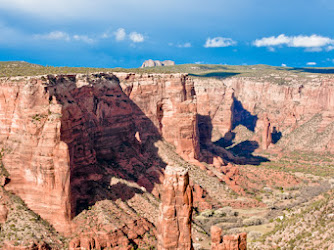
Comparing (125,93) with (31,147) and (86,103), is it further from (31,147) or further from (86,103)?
(31,147)

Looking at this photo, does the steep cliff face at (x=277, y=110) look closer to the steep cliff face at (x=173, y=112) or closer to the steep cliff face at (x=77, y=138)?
the steep cliff face at (x=173, y=112)

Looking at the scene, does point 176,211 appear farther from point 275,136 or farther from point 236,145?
point 275,136

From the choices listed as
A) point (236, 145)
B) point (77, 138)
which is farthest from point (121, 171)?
point (236, 145)

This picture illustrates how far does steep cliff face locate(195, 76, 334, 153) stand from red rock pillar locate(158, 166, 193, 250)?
2906 inches

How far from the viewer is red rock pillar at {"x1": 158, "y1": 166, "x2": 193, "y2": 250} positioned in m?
31.4

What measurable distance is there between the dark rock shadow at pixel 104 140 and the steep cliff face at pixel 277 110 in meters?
37.0

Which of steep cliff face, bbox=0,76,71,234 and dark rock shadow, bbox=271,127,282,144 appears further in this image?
dark rock shadow, bbox=271,127,282,144

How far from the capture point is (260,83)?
164500 mm

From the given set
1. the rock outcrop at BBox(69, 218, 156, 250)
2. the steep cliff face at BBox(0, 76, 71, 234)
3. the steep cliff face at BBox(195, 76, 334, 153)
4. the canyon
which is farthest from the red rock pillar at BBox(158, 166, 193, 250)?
the steep cliff face at BBox(195, 76, 334, 153)

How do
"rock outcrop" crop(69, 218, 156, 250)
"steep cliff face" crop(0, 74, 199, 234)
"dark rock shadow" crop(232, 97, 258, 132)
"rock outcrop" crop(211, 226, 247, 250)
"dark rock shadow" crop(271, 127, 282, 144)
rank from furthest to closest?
"dark rock shadow" crop(232, 97, 258, 132) → "dark rock shadow" crop(271, 127, 282, 144) → "steep cliff face" crop(0, 74, 199, 234) → "rock outcrop" crop(69, 218, 156, 250) → "rock outcrop" crop(211, 226, 247, 250)

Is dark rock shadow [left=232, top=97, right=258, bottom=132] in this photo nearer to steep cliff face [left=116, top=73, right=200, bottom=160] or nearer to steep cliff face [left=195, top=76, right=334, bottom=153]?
steep cliff face [left=195, top=76, right=334, bottom=153]

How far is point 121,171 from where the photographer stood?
207 ft

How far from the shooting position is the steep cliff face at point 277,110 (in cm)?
12588

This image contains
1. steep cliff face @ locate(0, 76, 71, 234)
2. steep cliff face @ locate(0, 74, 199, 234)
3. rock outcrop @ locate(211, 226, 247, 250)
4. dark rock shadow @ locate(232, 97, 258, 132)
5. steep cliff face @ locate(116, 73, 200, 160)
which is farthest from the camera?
dark rock shadow @ locate(232, 97, 258, 132)
